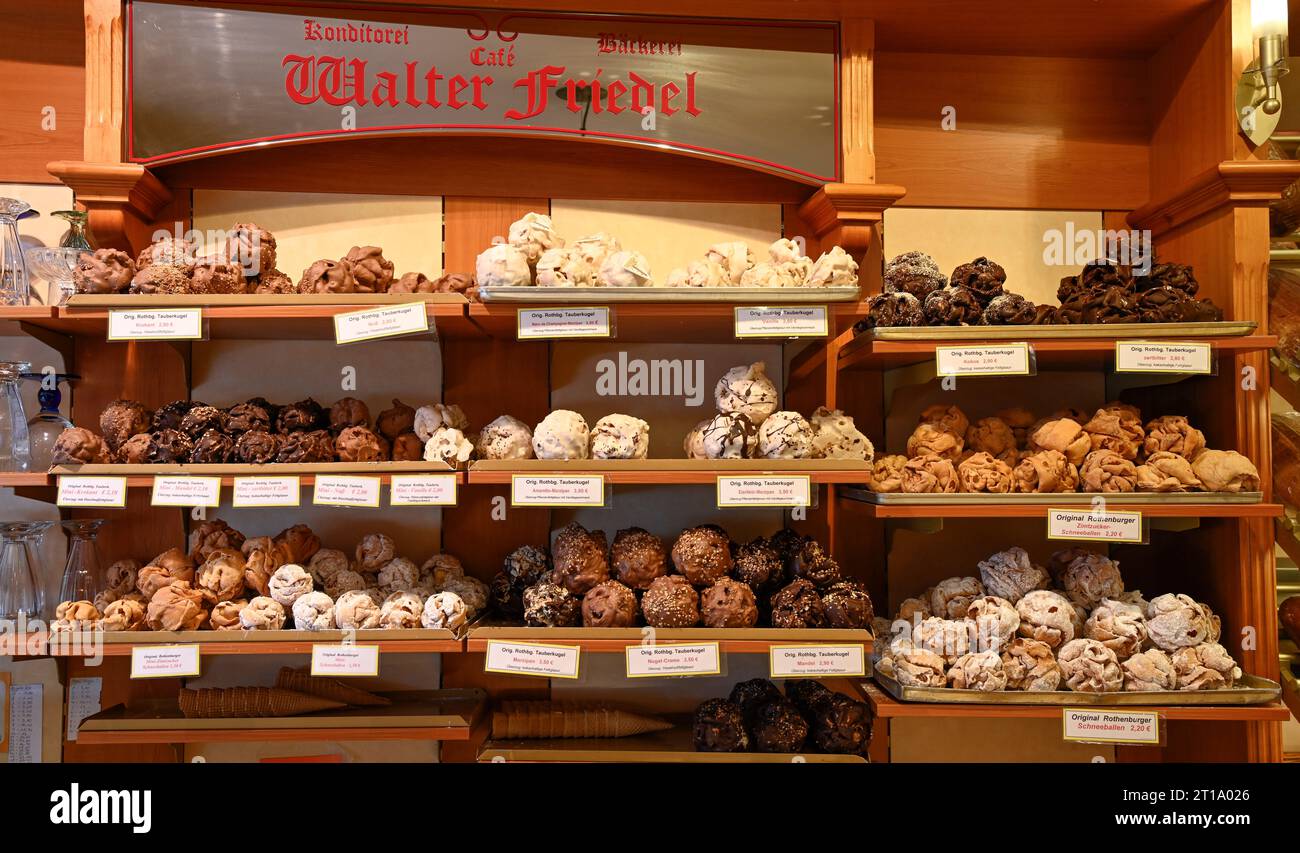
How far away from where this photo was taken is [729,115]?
2406 millimetres

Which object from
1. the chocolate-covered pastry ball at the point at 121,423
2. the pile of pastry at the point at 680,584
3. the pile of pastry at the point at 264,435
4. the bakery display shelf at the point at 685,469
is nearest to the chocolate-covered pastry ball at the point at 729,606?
the pile of pastry at the point at 680,584

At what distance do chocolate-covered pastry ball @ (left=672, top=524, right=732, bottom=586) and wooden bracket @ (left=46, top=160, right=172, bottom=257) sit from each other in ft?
5.78

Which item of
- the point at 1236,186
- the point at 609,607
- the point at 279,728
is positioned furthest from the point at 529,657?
the point at 1236,186

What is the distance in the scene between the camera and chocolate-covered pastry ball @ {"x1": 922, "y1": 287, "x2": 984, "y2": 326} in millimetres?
2189

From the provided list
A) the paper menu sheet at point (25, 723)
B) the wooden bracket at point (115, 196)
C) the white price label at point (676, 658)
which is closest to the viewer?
the white price label at point (676, 658)

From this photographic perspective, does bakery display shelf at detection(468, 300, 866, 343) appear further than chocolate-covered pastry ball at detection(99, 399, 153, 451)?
No

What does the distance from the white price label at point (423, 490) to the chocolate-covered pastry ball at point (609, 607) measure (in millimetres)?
419

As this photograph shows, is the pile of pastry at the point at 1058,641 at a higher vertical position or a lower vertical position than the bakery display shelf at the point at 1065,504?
lower

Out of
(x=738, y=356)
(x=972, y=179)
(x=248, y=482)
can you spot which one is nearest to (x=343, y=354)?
(x=248, y=482)

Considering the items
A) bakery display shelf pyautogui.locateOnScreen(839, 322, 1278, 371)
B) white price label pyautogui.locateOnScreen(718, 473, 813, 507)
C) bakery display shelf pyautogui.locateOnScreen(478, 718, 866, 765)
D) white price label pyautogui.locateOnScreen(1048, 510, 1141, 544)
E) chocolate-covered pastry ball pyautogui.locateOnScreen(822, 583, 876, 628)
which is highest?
bakery display shelf pyautogui.locateOnScreen(839, 322, 1278, 371)

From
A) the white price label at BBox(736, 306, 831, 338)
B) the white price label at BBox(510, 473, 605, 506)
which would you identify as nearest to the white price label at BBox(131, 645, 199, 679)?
the white price label at BBox(510, 473, 605, 506)

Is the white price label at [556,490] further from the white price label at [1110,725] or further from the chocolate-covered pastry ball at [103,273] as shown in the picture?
the white price label at [1110,725]

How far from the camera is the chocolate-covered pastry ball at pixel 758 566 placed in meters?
2.13

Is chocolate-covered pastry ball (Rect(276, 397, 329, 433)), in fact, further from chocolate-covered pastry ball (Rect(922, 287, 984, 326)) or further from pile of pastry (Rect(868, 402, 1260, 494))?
chocolate-covered pastry ball (Rect(922, 287, 984, 326))
